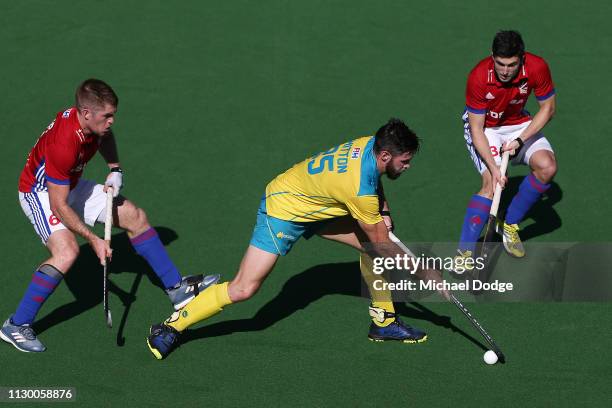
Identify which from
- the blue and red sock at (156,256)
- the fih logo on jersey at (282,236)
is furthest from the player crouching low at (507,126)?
the blue and red sock at (156,256)

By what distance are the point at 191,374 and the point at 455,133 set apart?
4083 millimetres

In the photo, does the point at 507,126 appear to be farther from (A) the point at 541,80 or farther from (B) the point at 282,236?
(B) the point at 282,236

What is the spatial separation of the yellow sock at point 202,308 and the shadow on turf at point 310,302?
9.9 inches

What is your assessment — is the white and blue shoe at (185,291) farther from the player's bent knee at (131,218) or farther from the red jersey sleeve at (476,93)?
the red jersey sleeve at (476,93)

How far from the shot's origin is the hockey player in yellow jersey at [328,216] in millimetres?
6746

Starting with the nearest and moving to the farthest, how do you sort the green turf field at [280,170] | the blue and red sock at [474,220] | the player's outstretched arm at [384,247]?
the player's outstretched arm at [384,247], the green turf field at [280,170], the blue and red sock at [474,220]

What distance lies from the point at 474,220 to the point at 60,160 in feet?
9.94

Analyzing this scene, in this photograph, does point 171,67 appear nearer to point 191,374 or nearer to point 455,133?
point 455,133

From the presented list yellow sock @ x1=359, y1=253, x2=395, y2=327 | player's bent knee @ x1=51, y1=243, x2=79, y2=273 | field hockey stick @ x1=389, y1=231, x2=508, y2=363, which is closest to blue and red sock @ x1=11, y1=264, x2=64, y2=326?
player's bent knee @ x1=51, y1=243, x2=79, y2=273

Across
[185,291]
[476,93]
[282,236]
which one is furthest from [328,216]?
[476,93]

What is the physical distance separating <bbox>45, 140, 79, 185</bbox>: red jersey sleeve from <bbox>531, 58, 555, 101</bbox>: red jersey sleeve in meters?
3.30

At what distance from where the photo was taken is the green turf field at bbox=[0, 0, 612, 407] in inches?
276

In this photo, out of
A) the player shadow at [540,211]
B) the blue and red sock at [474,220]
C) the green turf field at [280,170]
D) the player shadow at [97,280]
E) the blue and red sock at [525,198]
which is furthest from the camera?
the player shadow at [540,211]

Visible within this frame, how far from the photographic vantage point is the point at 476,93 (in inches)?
312
